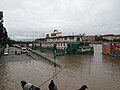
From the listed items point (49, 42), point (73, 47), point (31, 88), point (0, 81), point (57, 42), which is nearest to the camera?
point (31, 88)

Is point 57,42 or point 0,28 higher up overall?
point 0,28

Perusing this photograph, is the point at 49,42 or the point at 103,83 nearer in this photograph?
the point at 103,83

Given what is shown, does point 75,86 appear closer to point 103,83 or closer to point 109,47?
point 103,83

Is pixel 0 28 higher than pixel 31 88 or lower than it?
higher

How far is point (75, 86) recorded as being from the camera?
1370 centimetres

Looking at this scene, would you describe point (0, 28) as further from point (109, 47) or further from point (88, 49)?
point (109, 47)

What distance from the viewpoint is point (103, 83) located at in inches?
585

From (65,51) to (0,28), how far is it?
15.4 m

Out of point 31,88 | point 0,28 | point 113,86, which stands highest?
point 0,28

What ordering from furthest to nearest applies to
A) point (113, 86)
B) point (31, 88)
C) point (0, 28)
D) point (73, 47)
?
point (73, 47)
point (0, 28)
point (113, 86)
point (31, 88)

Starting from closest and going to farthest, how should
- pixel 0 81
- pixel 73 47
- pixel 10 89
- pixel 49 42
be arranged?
pixel 10 89, pixel 0 81, pixel 73 47, pixel 49 42

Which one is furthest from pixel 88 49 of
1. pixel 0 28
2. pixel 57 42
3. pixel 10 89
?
pixel 10 89

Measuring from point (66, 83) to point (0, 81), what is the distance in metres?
5.47

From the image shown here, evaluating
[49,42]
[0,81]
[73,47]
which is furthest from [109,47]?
[0,81]
